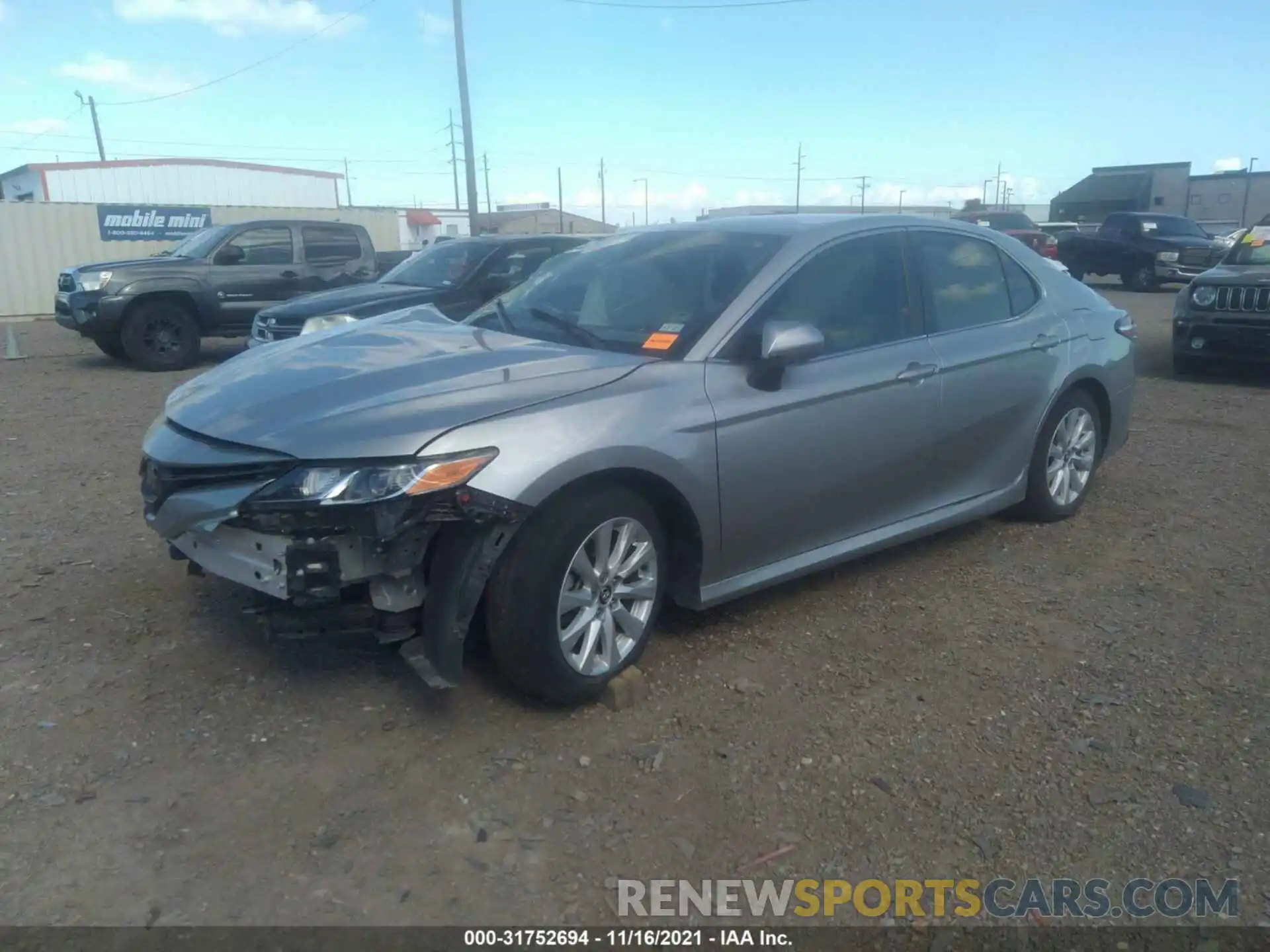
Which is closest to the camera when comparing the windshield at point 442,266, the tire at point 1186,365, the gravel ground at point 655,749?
the gravel ground at point 655,749

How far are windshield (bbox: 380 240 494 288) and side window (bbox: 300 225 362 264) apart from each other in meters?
3.22

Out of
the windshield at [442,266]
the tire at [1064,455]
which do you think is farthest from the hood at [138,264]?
the tire at [1064,455]

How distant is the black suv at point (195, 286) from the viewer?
1150 cm

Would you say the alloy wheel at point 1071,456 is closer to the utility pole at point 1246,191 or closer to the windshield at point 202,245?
the windshield at point 202,245

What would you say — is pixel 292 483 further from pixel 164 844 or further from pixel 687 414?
pixel 687 414

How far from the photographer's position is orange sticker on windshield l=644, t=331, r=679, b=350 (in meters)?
3.79

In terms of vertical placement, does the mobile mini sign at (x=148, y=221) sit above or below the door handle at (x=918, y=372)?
above

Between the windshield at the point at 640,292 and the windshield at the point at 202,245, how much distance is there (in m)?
8.77

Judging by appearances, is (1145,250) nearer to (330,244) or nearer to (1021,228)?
(1021,228)

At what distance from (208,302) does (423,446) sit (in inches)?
397

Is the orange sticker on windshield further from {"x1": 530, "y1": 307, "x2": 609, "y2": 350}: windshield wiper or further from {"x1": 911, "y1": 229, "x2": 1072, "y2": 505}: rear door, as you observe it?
{"x1": 911, "y1": 229, "x2": 1072, "y2": 505}: rear door

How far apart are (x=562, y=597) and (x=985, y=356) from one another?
2557mm

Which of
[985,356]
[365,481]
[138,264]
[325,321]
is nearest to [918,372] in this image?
[985,356]

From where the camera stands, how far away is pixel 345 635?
318 centimetres
